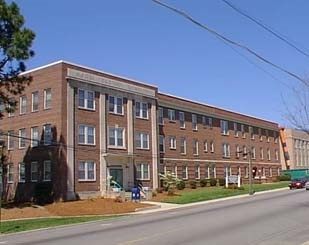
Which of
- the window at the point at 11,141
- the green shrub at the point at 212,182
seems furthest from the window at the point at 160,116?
the window at the point at 11,141

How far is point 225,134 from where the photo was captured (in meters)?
68.1

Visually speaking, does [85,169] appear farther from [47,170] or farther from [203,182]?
[203,182]

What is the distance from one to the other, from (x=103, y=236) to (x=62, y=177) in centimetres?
2282

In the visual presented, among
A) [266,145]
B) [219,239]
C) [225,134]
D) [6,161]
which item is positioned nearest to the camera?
[219,239]

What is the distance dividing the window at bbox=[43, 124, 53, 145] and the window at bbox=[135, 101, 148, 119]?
32.5ft

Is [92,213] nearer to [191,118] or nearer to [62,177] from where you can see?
[62,177]

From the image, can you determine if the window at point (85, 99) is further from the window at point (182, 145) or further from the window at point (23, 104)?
the window at point (182, 145)

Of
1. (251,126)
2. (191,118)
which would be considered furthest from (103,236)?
(251,126)

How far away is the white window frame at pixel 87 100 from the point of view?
143 ft

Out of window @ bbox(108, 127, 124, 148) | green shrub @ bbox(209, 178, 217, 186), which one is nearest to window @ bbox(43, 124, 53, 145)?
window @ bbox(108, 127, 124, 148)

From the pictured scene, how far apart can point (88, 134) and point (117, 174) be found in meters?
5.26

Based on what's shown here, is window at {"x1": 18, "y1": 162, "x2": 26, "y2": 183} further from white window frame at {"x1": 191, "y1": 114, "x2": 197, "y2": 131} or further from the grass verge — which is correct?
white window frame at {"x1": 191, "y1": 114, "x2": 197, "y2": 131}

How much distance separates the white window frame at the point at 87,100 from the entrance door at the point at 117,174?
587 cm

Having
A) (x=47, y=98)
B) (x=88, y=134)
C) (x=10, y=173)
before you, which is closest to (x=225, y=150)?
(x=88, y=134)
